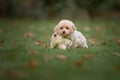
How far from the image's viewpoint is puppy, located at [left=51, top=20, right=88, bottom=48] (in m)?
9.12

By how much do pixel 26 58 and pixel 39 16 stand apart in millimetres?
15487

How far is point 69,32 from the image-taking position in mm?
9180

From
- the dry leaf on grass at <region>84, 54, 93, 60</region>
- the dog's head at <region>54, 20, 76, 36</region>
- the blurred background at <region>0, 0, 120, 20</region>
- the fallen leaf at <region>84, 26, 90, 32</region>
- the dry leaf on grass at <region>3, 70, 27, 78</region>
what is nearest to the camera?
the dry leaf on grass at <region>3, 70, 27, 78</region>

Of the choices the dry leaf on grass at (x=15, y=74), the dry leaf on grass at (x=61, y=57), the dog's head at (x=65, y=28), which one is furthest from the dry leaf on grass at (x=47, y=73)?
the dog's head at (x=65, y=28)

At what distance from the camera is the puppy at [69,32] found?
912cm

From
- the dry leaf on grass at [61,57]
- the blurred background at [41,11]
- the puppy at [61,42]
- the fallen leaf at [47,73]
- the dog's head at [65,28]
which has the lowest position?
the fallen leaf at [47,73]

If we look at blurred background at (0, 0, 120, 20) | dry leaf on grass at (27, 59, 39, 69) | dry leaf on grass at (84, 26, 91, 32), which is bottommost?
dry leaf on grass at (27, 59, 39, 69)

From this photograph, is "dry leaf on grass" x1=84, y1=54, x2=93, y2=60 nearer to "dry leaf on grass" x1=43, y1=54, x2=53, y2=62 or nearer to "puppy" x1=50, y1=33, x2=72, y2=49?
"dry leaf on grass" x1=43, y1=54, x2=53, y2=62

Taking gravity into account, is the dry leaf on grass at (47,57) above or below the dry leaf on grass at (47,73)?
above

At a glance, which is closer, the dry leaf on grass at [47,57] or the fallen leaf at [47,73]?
the fallen leaf at [47,73]

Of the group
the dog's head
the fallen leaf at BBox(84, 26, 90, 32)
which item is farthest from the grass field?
the fallen leaf at BBox(84, 26, 90, 32)

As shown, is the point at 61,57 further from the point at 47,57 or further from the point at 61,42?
the point at 61,42

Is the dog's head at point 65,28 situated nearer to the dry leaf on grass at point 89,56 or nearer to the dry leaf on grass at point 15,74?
the dry leaf on grass at point 89,56

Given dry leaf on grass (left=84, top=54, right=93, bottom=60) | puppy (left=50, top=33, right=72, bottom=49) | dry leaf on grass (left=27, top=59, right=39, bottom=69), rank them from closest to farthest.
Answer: dry leaf on grass (left=27, top=59, right=39, bottom=69)
dry leaf on grass (left=84, top=54, right=93, bottom=60)
puppy (left=50, top=33, right=72, bottom=49)
